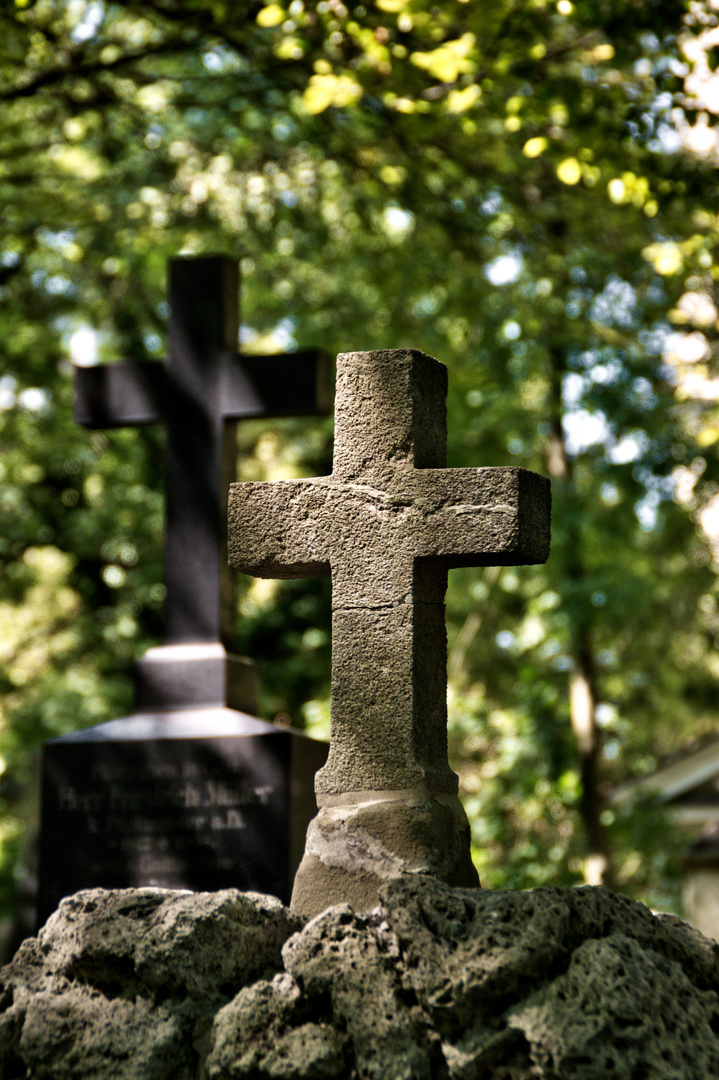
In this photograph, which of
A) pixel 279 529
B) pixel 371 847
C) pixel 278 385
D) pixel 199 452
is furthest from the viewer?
pixel 199 452

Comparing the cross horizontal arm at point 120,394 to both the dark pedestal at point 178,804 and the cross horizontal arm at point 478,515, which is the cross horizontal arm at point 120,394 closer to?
the dark pedestal at point 178,804

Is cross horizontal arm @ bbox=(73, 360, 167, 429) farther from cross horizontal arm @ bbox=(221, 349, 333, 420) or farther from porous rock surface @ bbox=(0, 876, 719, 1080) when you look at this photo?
porous rock surface @ bbox=(0, 876, 719, 1080)

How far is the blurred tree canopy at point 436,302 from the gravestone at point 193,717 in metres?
1.59

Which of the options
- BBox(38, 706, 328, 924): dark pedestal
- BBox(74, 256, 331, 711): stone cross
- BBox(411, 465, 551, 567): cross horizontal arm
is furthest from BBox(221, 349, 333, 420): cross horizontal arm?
BBox(411, 465, 551, 567): cross horizontal arm

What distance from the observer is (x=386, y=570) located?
10.00 feet

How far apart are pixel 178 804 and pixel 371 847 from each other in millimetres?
2073

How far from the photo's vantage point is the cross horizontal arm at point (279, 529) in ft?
10.3

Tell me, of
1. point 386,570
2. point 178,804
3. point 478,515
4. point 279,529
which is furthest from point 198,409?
point 478,515

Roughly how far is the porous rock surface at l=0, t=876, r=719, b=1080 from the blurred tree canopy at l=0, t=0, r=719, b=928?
11.9 ft

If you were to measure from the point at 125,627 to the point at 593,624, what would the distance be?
18.3 ft

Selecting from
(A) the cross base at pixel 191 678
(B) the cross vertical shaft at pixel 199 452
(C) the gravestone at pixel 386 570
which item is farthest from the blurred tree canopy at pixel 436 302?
(C) the gravestone at pixel 386 570

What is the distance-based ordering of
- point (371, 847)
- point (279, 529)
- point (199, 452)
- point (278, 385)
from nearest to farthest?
point (371, 847) → point (279, 529) → point (278, 385) → point (199, 452)

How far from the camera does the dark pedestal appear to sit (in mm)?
4641

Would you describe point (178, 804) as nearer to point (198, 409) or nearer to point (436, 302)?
point (198, 409)
